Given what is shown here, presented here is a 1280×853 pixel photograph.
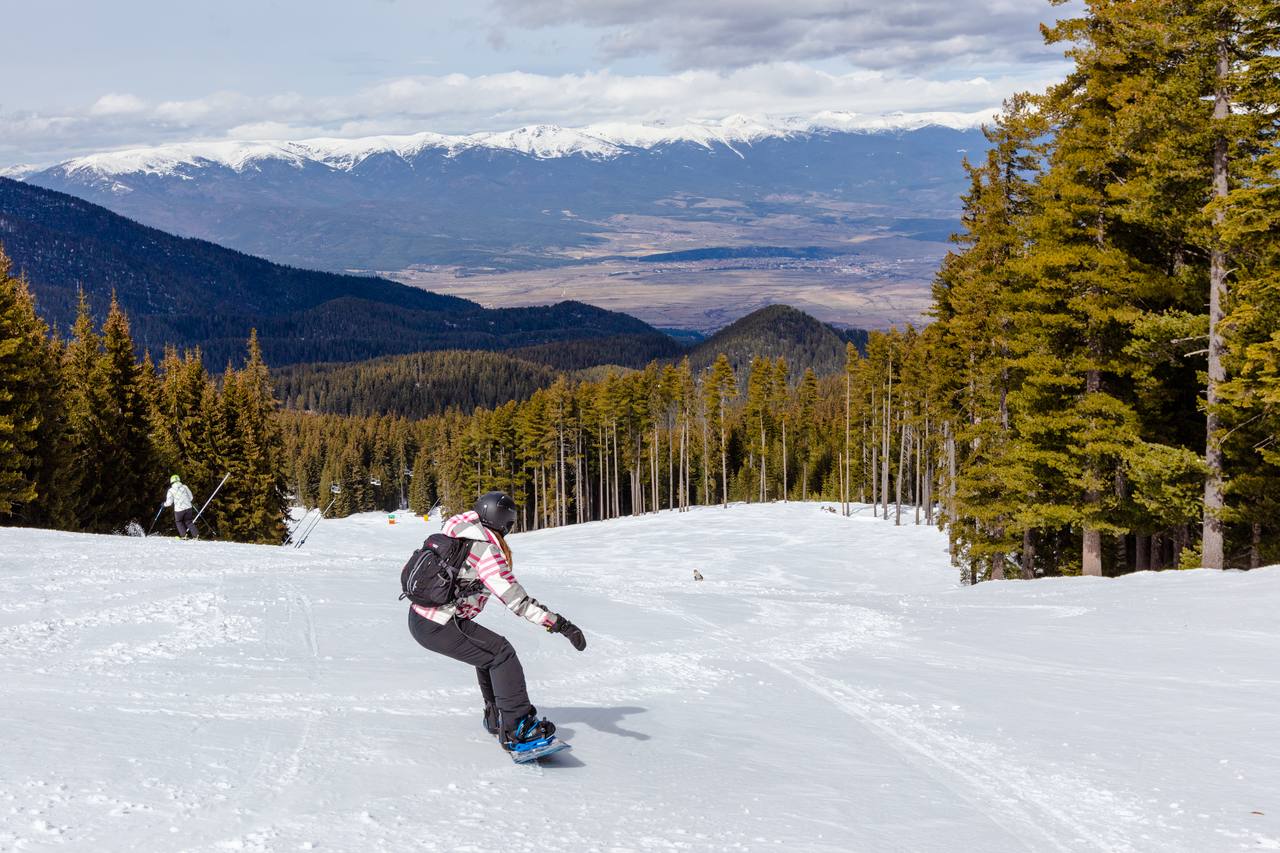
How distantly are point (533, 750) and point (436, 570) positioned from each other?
5.43 feet

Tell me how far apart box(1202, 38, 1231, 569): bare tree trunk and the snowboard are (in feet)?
60.8

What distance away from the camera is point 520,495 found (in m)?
91.8

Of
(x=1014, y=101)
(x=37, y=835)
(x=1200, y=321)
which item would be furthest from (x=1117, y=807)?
(x=1014, y=101)

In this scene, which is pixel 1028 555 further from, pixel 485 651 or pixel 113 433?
pixel 113 433

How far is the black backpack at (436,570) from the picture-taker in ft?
22.7

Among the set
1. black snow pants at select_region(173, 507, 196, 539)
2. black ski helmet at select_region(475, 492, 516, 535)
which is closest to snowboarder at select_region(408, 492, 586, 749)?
black ski helmet at select_region(475, 492, 516, 535)

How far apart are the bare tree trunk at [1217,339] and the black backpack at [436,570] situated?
19048mm

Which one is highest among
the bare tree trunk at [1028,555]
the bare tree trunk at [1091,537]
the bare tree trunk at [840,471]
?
the bare tree trunk at [1091,537]

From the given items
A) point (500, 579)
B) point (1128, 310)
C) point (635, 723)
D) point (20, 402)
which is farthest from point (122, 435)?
point (500, 579)

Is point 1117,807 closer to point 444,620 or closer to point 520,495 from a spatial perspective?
point 444,620

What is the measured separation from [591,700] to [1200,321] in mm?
17789

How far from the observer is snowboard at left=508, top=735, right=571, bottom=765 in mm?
7266

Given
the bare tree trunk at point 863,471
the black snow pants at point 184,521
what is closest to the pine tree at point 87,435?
the black snow pants at point 184,521

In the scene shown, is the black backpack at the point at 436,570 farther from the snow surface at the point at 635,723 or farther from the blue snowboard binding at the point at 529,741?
the snow surface at the point at 635,723
